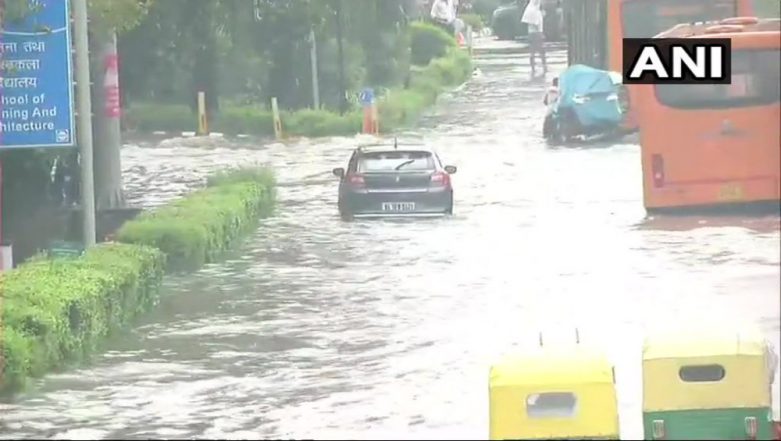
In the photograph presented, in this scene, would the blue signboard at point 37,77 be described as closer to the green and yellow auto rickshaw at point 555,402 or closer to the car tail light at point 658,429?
the green and yellow auto rickshaw at point 555,402

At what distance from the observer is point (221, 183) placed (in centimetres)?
1619

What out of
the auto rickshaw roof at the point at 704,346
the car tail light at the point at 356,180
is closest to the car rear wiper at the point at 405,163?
the car tail light at the point at 356,180

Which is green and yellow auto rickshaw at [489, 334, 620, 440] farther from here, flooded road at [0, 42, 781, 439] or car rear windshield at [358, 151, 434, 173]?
car rear windshield at [358, 151, 434, 173]

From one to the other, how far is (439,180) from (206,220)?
180 centimetres

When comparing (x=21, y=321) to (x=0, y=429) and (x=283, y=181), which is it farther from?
(x=283, y=181)

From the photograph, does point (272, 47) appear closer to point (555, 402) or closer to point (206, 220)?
point (206, 220)

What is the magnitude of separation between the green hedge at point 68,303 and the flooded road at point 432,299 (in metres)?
0.14

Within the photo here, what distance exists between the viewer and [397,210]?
14.1 m

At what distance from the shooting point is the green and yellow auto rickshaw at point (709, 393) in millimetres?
8828

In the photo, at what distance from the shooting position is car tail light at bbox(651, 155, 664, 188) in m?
10.5

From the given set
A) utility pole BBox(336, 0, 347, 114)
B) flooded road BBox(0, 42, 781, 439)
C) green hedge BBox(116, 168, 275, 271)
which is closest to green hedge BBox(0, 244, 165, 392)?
flooded road BBox(0, 42, 781, 439)

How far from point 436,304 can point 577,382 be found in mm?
3207

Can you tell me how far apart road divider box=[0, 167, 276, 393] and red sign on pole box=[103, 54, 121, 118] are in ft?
2.73

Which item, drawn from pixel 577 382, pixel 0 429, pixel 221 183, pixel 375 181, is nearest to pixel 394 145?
pixel 375 181
